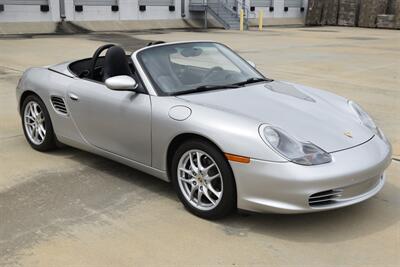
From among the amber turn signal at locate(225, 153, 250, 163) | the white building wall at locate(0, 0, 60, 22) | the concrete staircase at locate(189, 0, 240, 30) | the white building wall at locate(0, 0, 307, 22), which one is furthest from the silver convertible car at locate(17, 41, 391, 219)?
the concrete staircase at locate(189, 0, 240, 30)

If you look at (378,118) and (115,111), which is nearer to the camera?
(115,111)

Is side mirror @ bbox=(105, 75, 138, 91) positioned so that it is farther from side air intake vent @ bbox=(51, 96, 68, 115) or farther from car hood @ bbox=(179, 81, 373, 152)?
side air intake vent @ bbox=(51, 96, 68, 115)

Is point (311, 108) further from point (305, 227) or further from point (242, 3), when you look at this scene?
point (242, 3)

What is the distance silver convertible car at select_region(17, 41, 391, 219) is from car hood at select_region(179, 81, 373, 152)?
11 millimetres

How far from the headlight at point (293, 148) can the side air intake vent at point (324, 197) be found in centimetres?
21

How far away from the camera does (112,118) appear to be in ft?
14.4

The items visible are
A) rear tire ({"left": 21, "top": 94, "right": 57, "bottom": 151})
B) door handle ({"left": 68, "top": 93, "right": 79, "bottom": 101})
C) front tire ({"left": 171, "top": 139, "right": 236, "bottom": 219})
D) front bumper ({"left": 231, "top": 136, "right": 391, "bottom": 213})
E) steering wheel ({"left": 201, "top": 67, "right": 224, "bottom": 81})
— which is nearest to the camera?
front bumper ({"left": 231, "top": 136, "right": 391, "bottom": 213})

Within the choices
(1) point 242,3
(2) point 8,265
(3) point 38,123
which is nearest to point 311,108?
(2) point 8,265

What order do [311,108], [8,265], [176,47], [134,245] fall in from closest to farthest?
[8,265], [134,245], [311,108], [176,47]

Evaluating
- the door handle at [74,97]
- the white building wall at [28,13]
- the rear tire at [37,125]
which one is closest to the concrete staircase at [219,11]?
the white building wall at [28,13]

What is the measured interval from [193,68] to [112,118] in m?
0.85

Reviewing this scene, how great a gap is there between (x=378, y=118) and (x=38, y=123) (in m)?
4.55

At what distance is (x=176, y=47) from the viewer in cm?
475

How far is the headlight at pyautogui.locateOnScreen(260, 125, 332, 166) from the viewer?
3.43 m
